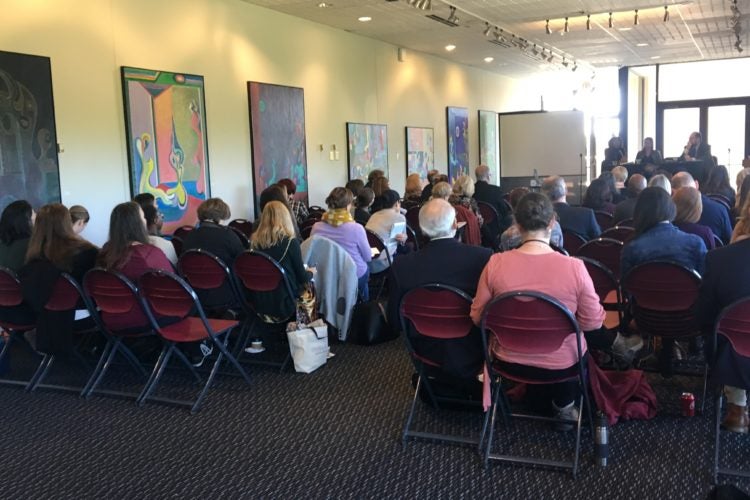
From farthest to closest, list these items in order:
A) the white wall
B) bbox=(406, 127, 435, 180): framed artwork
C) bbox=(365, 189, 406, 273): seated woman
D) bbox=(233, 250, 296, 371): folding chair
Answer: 1. bbox=(406, 127, 435, 180): framed artwork
2. the white wall
3. bbox=(365, 189, 406, 273): seated woman
4. bbox=(233, 250, 296, 371): folding chair

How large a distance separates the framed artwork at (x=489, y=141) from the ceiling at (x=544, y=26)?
1233 millimetres

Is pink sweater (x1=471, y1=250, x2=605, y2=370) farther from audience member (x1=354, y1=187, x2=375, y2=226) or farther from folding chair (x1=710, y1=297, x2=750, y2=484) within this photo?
audience member (x1=354, y1=187, x2=375, y2=226)

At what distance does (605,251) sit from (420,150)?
8957mm

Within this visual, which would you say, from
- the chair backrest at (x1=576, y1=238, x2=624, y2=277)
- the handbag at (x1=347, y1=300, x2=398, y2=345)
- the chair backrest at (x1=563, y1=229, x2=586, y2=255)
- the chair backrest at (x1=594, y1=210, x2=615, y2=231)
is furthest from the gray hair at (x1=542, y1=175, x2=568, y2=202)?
the handbag at (x1=347, y1=300, x2=398, y2=345)

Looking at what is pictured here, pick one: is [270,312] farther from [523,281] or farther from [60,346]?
[523,281]

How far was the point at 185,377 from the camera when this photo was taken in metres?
4.87

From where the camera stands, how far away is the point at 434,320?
3.41m

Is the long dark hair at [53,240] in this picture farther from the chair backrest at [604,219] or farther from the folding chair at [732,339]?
the chair backrest at [604,219]

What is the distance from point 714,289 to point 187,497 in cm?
259

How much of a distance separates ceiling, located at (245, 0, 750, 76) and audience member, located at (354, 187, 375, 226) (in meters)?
2.94

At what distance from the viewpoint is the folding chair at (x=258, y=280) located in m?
4.59

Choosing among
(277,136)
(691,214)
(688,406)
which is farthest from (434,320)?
(277,136)

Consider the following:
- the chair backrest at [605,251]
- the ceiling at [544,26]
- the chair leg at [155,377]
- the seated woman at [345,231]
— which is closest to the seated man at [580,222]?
the chair backrest at [605,251]

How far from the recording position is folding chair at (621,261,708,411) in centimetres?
379
